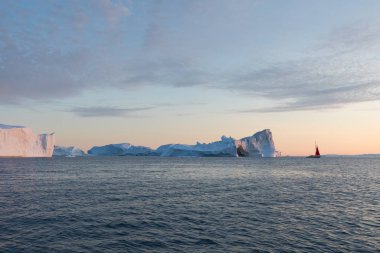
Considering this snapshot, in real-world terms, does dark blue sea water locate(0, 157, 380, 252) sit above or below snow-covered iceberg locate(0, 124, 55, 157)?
below

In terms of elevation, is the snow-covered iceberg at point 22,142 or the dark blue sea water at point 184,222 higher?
→ the snow-covered iceberg at point 22,142

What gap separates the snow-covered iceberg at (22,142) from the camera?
146 metres

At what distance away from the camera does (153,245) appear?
19.5 metres

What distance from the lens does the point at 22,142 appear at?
6132 inches

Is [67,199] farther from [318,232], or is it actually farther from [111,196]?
[318,232]

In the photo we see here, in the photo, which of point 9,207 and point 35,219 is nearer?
point 35,219

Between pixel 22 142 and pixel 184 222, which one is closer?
pixel 184 222

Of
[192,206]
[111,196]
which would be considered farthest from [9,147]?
[192,206]

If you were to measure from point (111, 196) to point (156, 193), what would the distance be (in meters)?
5.81

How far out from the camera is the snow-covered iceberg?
146 meters

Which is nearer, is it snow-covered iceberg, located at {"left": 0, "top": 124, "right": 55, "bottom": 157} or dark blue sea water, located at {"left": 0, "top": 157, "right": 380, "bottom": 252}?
dark blue sea water, located at {"left": 0, "top": 157, "right": 380, "bottom": 252}

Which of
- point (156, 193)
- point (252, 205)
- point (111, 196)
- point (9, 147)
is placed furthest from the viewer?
point (9, 147)

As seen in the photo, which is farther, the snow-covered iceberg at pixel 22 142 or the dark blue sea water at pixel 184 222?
the snow-covered iceberg at pixel 22 142

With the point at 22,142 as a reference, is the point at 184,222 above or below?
below
